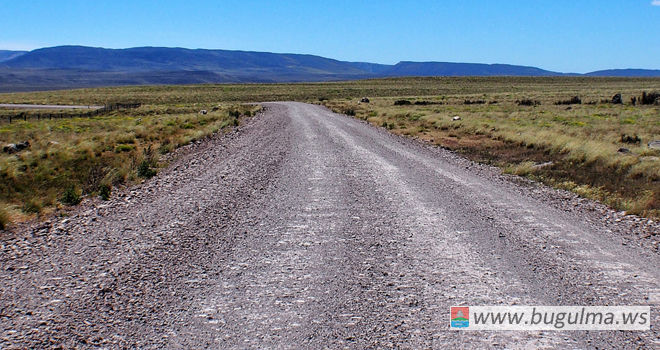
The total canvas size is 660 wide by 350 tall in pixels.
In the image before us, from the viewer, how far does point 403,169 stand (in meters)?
12.9

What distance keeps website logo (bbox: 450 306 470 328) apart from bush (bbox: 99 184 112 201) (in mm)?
7759

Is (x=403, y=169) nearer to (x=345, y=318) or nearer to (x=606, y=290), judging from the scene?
(x=606, y=290)

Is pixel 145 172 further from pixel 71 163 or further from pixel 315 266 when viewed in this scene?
pixel 315 266

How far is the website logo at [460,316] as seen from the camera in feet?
14.5

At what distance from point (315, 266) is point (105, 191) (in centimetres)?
624

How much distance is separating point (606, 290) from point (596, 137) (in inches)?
719

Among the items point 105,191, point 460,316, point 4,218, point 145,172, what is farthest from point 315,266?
point 145,172

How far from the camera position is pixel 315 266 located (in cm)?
575

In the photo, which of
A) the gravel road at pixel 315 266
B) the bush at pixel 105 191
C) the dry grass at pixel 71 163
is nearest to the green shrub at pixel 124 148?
the dry grass at pixel 71 163

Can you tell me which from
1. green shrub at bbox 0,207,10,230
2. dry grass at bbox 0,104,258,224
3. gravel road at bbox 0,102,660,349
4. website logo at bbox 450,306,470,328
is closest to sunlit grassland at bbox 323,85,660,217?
gravel road at bbox 0,102,660,349

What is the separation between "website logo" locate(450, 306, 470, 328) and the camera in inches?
174

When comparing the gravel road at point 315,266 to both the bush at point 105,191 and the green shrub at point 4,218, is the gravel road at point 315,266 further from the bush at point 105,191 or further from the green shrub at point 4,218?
the green shrub at point 4,218

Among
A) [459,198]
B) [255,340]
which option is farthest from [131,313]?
[459,198]

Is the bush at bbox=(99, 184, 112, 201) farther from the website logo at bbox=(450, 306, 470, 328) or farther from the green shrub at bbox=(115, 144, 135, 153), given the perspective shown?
the green shrub at bbox=(115, 144, 135, 153)
